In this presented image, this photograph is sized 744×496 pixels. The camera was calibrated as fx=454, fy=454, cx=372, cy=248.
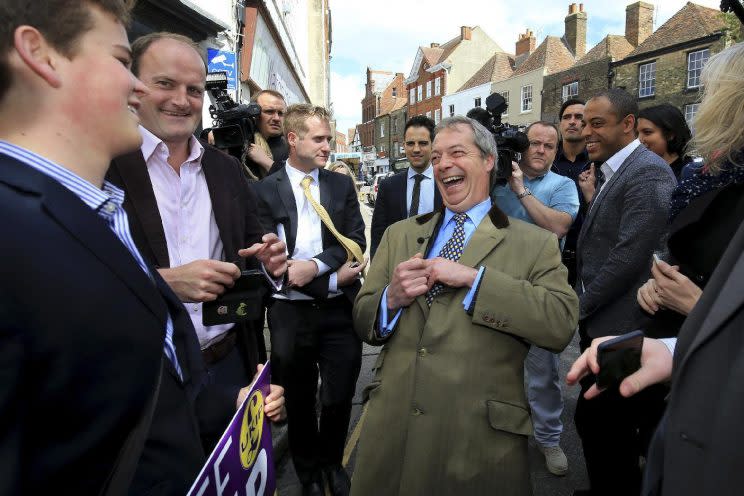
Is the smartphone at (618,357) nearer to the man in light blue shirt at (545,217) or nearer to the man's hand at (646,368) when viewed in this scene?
the man's hand at (646,368)

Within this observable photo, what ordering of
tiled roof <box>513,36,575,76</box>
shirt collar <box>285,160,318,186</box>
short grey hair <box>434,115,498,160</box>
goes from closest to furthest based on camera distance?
short grey hair <box>434,115,498,160</box> → shirt collar <box>285,160,318,186</box> → tiled roof <box>513,36,575,76</box>

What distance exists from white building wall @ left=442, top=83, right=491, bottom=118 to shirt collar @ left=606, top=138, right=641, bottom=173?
3246cm

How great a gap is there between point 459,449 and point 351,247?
1464mm

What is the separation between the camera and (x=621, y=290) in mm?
2438

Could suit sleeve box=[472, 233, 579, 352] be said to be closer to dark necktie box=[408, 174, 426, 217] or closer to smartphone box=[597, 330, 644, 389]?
smartphone box=[597, 330, 644, 389]

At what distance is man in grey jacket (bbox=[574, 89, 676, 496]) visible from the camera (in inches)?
91.4

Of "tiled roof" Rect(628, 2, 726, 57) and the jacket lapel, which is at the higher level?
"tiled roof" Rect(628, 2, 726, 57)

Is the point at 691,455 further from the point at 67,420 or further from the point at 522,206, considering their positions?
the point at 522,206

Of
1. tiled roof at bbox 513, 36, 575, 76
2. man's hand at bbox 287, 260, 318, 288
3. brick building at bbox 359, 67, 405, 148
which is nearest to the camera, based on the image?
man's hand at bbox 287, 260, 318, 288

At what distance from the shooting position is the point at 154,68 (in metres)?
1.81

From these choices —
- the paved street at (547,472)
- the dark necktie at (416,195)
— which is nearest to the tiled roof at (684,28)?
the dark necktie at (416,195)

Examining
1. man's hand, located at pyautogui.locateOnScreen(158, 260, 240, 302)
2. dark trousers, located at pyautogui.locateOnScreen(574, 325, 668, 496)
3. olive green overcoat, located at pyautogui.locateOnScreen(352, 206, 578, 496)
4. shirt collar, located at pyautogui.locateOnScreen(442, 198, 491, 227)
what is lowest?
dark trousers, located at pyautogui.locateOnScreen(574, 325, 668, 496)

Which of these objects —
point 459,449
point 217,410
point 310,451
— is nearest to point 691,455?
point 459,449

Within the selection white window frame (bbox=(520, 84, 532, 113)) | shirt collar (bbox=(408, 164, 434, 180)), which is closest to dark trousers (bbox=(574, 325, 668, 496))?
shirt collar (bbox=(408, 164, 434, 180))
